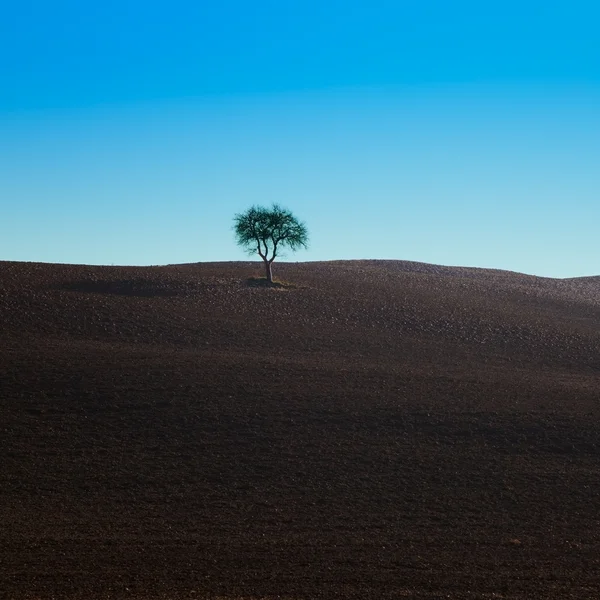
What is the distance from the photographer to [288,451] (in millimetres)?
24281

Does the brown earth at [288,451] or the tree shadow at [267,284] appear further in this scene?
the tree shadow at [267,284]

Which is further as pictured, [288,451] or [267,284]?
[267,284]

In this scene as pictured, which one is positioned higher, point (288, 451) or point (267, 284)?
Result: point (267, 284)

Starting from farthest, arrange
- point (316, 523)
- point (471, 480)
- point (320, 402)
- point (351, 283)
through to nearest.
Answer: point (351, 283) < point (320, 402) < point (471, 480) < point (316, 523)

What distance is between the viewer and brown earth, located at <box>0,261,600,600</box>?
52.7 ft

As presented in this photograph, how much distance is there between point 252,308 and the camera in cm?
4550

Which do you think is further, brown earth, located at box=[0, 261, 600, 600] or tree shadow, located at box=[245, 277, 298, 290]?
tree shadow, located at box=[245, 277, 298, 290]

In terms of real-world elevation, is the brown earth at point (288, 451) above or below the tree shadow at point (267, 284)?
below

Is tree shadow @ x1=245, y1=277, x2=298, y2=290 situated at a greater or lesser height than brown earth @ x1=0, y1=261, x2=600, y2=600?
greater

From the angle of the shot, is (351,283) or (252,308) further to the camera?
(351,283)

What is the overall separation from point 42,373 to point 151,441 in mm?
7647

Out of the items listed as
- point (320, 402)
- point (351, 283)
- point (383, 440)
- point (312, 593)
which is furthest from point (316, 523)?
point (351, 283)

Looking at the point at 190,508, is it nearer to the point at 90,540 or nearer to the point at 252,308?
the point at 90,540

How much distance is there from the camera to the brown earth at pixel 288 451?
16062mm
